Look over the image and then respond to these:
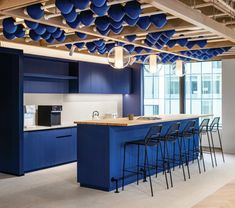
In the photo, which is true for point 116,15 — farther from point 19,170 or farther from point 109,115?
point 109,115

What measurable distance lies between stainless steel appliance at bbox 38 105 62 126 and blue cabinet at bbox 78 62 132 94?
3.09 feet

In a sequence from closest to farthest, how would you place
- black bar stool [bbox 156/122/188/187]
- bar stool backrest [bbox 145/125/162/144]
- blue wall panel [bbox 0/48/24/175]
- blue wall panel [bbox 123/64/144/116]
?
1. bar stool backrest [bbox 145/125/162/144]
2. black bar stool [bbox 156/122/188/187]
3. blue wall panel [bbox 0/48/24/175]
4. blue wall panel [bbox 123/64/144/116]

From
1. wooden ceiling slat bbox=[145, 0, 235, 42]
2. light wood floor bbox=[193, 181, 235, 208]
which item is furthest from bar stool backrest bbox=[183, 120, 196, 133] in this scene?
wooden ceiling slat bbox=[145, 0, 235, 42]

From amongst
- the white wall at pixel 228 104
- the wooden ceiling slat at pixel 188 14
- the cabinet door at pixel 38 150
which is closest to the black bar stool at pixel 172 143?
the wooden ceiling slat at pixel 188 14

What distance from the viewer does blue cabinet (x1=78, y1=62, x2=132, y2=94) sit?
7828 mm

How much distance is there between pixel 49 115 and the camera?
22.6 feet

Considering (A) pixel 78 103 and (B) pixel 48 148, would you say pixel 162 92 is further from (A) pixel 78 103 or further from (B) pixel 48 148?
(B) pixel 48 148

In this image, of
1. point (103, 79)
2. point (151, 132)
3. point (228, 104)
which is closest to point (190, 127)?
point (151, 132)

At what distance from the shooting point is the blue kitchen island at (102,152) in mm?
5172

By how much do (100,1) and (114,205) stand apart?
8.51 feet

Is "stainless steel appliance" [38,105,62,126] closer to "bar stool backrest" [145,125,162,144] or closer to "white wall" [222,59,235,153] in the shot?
"bar stool backrest" [145,125,162,144]

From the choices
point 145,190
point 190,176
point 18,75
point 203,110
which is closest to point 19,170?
point 18,75

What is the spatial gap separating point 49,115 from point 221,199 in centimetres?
377

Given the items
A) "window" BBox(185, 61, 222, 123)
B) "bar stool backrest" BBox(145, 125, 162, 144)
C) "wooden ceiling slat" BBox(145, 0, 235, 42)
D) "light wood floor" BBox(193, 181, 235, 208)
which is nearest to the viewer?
"wooden ceiling slat" BBox(145, 0, 235, 42)
